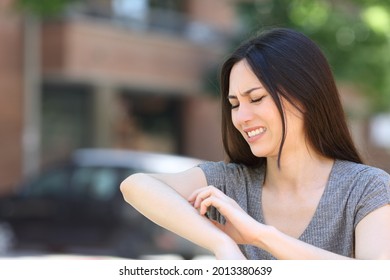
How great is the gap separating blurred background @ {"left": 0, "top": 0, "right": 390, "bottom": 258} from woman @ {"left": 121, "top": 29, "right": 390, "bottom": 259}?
1068 centimetres

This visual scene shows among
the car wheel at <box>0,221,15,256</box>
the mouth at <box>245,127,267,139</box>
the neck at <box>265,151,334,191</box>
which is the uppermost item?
the mouth at <box>245,127,267,139</box>

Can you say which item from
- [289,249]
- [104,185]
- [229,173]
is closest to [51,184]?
[104,185]

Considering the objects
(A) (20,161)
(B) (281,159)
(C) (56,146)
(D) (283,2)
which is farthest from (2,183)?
(B) (281,159)

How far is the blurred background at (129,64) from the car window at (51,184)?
3710 mm

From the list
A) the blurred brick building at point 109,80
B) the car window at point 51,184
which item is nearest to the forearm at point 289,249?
the car window at point 51,184

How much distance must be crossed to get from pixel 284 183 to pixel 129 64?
54.1 feet

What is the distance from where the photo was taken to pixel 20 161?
17438 mm

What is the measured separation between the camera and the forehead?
2.20 m

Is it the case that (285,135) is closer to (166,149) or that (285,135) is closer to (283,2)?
(283,2)

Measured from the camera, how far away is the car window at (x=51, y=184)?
428 inches

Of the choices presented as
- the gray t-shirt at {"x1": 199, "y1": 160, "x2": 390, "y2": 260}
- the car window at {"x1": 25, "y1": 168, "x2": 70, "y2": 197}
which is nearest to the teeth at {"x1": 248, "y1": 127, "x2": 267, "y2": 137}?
the gray t-shirt at {"x1": 199, "y1": 160, "x2": 390, "y2": 260}

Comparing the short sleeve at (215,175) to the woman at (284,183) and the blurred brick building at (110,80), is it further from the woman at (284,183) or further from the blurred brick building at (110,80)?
the blurred brick building at (110,80)

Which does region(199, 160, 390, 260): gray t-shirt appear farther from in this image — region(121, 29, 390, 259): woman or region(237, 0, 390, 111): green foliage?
region(237, 0, 390, 111): green foliage
